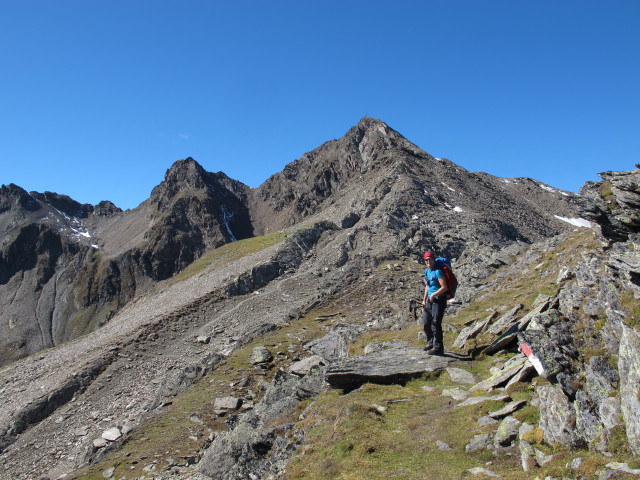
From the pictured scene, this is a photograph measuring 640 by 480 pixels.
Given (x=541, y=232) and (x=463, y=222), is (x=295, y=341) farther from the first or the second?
(x=541, y=232)

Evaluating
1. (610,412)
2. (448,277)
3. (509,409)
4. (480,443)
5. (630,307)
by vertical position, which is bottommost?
(480,443)

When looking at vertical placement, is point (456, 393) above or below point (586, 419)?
below

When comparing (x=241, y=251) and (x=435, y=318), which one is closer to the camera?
(x=435, y=318)

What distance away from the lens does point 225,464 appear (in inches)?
595

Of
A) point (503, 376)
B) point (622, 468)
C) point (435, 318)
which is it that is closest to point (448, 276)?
point (435, 318)

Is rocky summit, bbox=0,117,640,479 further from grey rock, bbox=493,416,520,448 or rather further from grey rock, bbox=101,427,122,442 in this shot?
grey rock, bbox=101,427,122,442

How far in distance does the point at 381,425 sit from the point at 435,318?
5.42 metres

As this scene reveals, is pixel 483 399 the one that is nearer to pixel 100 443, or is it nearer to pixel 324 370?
pixel 324 370

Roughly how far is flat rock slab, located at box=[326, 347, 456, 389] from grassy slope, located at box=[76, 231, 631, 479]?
460mm

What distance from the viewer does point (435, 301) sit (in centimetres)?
1647

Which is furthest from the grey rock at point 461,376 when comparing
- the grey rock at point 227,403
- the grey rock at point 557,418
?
the grey rock at point 227,403

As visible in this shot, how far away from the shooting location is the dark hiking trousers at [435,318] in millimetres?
16469

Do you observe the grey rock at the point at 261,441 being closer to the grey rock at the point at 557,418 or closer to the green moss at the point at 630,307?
the grey rock at the point at 557,418

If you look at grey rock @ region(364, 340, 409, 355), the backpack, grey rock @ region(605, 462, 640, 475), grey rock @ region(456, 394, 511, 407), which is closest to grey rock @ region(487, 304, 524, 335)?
the backpack
